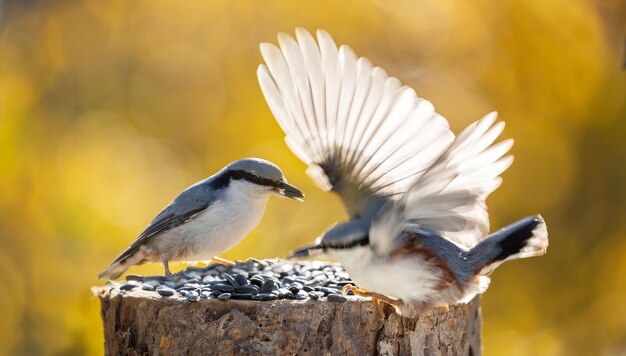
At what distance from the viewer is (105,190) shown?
204 inches

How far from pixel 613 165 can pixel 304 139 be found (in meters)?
2.86

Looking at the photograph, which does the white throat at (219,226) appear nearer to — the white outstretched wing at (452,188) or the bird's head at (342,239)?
the bird's head at (342,239)

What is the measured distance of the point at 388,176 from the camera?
2.86 m

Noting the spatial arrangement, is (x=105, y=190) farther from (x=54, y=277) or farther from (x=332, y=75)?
(x=332, y=75)

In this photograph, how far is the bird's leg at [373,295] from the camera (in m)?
2.85

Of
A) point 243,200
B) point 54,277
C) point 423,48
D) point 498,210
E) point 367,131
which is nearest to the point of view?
point 367,131

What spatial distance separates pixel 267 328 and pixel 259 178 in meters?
1.34

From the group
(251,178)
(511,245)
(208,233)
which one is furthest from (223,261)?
(511,245)

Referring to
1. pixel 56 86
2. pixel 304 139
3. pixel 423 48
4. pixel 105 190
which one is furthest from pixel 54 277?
pixel 423 48

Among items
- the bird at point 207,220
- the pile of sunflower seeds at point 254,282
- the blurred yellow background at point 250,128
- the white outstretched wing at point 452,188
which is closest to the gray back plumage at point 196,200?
the bird at point 207,220

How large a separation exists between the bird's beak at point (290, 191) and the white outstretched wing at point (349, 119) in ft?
2.77

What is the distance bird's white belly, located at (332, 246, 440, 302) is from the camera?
8.96 feet

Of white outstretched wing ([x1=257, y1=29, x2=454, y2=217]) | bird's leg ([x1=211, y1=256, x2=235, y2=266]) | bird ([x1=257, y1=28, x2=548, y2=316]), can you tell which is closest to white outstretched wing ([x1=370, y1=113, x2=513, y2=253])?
bird ([x1=257, y1=28, x2=548, y2=316])

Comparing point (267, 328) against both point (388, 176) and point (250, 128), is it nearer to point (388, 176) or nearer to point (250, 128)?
point (388, 176)
